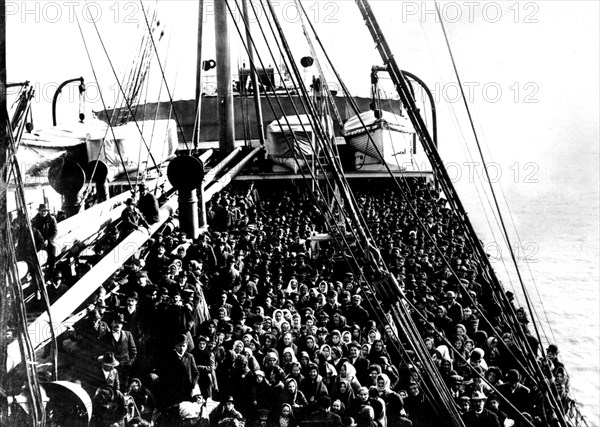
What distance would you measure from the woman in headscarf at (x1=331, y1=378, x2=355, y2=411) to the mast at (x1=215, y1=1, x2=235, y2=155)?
10.4m

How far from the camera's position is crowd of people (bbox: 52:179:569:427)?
5.50 m

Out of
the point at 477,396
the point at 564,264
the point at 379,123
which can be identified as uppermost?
the point at 379,123

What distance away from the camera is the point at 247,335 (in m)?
6.58

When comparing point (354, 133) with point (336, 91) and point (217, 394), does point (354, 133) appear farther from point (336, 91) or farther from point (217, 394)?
point (217, 394)

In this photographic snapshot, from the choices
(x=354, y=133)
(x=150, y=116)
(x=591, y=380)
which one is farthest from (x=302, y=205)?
(x=150, y=116)

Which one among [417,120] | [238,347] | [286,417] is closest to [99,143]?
[238,347]

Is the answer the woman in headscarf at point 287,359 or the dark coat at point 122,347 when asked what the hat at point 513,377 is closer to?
the woman in headscarf at point 287,359

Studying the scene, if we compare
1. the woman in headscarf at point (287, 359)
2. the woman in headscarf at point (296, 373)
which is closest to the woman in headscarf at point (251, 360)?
the woman in headscarf at point (287, 359)

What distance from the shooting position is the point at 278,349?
6.72 metres

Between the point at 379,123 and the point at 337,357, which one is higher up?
the point at 379,123

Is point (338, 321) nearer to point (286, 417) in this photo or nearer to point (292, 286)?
point (292, 286)

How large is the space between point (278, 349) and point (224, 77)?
10.1 meters

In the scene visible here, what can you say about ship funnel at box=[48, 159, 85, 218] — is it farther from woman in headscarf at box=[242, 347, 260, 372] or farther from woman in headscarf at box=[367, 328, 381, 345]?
woman in headscarf at box=[367, 328, 381, 345]

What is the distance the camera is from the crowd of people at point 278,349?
5.50 meters
